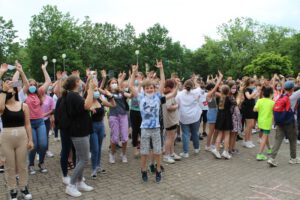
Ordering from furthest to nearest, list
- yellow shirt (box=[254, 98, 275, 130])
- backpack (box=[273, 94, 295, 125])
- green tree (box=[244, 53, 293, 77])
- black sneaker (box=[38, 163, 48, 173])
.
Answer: green tree (box=[244, 53, 293, 77]), yellow shirt (box=[254, 98, 275, 130]), backpack (box=[273, 94, 295, 125]), black sneaker (box=[38, 163, 48, 173])

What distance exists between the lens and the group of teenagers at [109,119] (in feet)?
15.9

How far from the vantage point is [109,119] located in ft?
23.2

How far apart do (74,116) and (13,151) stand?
1.09 meters

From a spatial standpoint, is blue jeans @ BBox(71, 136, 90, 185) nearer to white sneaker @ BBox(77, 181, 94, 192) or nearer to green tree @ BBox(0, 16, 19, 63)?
white sneaker @ BBox(77, 181, 94, 192)

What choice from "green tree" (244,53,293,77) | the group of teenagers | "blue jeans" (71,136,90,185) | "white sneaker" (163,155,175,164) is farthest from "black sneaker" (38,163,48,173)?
"green tree" (244,53,293,77)

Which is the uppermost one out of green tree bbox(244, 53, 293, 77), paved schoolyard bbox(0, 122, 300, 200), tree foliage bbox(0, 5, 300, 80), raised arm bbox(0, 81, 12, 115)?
tree foliage bbox(0, 5, 300, 80)

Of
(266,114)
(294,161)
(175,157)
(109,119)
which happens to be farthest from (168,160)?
(294,161)

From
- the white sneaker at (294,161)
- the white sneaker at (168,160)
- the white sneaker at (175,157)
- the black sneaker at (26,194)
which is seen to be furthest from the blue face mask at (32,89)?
the white sneaker at (294,161)

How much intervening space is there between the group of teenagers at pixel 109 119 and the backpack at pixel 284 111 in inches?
0.9

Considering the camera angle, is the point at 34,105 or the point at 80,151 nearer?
the point at 80,151

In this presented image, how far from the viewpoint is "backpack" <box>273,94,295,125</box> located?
269 inches

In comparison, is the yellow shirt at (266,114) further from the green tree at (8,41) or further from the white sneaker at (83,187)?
the green tree at (8,41)

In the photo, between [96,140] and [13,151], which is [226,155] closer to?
[96,140]

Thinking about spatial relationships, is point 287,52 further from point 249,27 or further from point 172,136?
point 172,136
